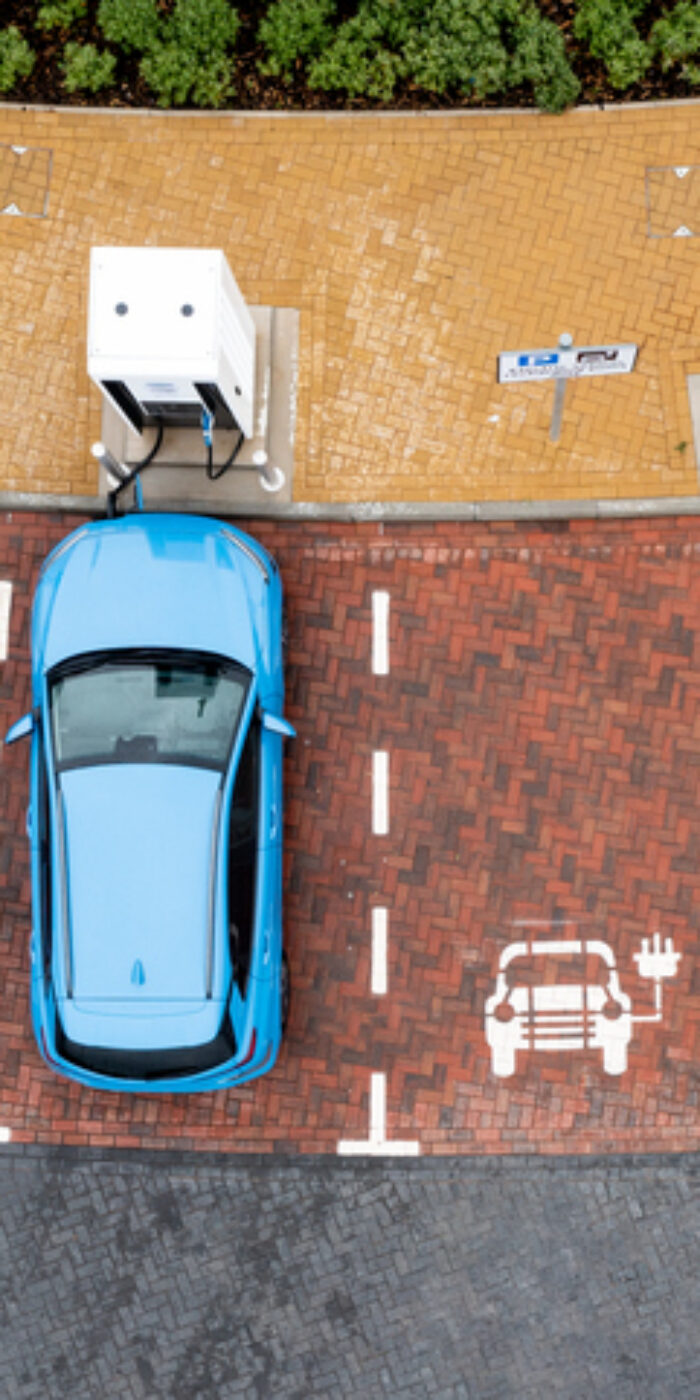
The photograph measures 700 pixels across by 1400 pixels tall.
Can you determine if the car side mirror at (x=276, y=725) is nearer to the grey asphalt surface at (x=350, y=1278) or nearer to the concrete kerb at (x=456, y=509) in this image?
the concrete kerb at (x=456, y=509)

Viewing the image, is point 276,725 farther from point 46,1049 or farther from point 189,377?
point 46,1049

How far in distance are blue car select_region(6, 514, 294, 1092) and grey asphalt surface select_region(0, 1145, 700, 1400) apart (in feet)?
4.12

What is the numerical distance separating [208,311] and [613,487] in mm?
3362

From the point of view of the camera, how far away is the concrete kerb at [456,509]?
8047mm

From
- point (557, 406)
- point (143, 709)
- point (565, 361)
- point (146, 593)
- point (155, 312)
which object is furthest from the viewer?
point (557, 406)

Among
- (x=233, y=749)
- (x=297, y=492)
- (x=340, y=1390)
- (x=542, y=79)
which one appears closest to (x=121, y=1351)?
(x=340, y=1390)

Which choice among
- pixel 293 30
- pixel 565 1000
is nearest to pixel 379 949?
pixel 565 1000

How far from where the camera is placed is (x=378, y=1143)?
7.77 m

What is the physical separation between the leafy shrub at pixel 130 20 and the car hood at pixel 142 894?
5.68 meters

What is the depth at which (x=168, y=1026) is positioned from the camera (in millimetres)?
6793

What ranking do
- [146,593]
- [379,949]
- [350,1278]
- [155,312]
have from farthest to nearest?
[379,949], [350,1278], [146,593], [155,312]

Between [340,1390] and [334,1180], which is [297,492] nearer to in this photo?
[334,1180]

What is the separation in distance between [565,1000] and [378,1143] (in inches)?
69.2

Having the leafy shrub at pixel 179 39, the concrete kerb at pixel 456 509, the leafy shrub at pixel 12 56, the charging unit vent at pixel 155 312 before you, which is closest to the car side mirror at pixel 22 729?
the concrete kerb at pixel 456 509
